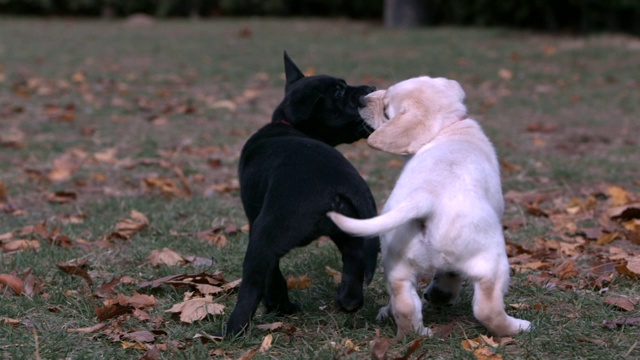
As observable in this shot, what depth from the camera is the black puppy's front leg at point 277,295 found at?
4.01 m

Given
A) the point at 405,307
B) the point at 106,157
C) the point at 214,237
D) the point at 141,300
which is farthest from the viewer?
the point at 106,157

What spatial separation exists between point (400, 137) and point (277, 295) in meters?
0.90

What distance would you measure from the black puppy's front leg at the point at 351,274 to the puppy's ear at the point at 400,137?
0.48 metres

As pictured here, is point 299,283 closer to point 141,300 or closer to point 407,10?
point 141,300

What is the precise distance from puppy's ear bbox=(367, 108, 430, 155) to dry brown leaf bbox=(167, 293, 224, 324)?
1.01m

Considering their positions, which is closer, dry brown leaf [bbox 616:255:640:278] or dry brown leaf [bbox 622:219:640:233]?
dry brown leaf [bbox 616:255:640:278]

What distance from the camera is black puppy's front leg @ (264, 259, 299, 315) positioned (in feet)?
13.1

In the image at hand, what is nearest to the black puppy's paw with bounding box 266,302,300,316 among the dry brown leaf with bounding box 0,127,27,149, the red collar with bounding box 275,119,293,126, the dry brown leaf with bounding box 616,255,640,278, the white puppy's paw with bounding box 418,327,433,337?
the white puppy's paw with bounding box 418,327,433,337

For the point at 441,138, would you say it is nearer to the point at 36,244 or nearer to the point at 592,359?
the point at 592,359

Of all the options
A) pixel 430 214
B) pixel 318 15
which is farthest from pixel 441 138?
pixel 318 15

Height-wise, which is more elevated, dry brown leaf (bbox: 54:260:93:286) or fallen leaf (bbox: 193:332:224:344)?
fallen leaf (bbox: 193:332:224:344)

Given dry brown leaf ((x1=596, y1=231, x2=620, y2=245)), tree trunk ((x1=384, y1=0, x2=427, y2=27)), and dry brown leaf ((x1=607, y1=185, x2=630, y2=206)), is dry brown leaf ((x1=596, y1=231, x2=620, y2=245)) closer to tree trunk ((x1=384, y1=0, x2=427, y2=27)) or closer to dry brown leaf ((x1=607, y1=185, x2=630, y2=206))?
dry brown leaf ((x1=607, y1=185, x2=630, y2=206))

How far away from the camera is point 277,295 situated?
4027mm

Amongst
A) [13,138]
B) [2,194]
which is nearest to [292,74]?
[2,194]
